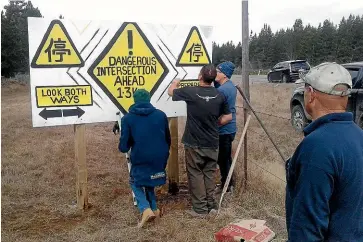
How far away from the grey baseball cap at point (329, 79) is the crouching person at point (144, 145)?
8.56 ft

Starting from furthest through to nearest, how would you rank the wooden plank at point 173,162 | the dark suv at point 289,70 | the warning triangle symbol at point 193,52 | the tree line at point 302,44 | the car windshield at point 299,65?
the tree line at point 302,44
the car windshield at point 299,65
the dark suv at point 289,70
the wooden plank at point 173,162
the warning triangle symbol at point 193,52

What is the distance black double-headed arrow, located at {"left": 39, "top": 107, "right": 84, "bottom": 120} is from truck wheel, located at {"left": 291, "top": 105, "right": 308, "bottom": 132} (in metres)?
6.63

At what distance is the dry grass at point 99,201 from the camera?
162 inches

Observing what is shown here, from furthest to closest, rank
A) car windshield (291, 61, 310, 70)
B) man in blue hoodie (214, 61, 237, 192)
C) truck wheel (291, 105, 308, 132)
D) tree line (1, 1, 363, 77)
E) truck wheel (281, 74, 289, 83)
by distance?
tree line (1, 1, 363, 77)
truck wheel (281, 74, 289, 83)
car windshield (291, 61, 310, 70)
truck wheel (291, 105, 308, 132)
man in blue hoodie (214, 61, 237, 192)

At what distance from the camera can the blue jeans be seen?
14.1 ft

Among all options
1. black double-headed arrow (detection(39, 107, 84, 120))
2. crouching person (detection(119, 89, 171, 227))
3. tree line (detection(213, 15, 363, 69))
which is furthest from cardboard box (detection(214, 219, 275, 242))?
tree line (detection(213, 15, 363, 69))

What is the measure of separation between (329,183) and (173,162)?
385 cm

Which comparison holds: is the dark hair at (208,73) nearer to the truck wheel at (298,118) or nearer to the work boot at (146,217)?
the work boot at (146,217)

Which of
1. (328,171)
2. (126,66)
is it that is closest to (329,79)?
(328,171)

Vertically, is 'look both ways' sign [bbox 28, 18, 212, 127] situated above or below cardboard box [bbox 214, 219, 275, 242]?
above

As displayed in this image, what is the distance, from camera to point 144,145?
4.23m

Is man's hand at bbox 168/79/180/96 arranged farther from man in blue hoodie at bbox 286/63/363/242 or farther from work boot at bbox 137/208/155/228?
man in blue hoodie at bbox 286/63/363/242

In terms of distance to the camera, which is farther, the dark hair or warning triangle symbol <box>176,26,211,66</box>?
warning triangle symbol <box>176,26,211,66</box>

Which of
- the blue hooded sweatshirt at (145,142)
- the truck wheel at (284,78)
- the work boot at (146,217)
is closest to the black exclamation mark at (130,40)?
the blue hooded sweatshirt at (145,142)
